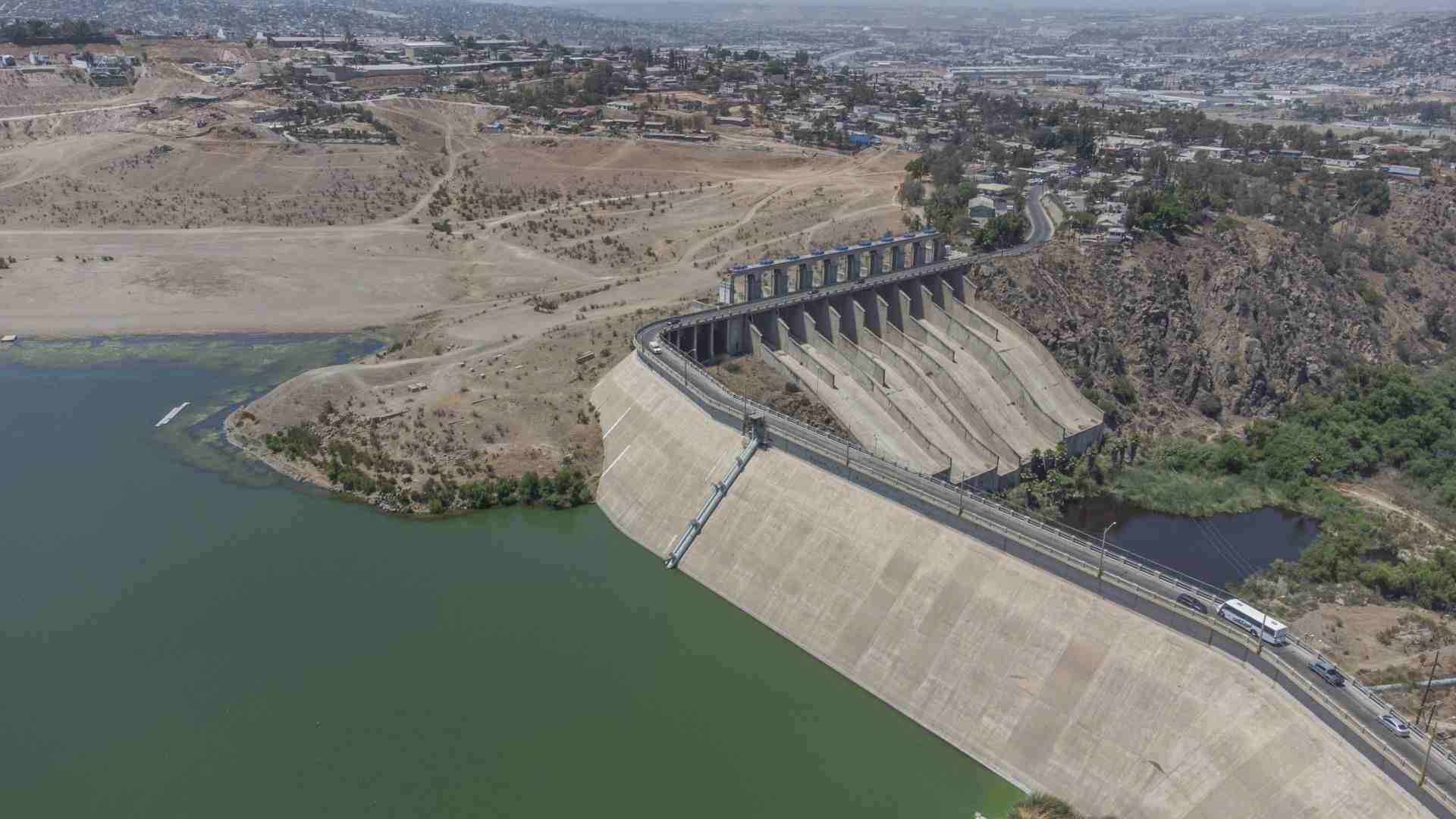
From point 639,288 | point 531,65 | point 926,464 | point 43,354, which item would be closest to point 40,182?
point 43,354

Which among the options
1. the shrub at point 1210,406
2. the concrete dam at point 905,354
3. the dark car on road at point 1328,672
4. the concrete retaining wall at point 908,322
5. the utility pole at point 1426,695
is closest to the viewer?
the dark car on road at point 1328,672

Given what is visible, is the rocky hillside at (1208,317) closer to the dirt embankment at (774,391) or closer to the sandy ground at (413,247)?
the dirt embankment at (774,391)

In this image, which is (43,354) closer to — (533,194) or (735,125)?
(533,194)

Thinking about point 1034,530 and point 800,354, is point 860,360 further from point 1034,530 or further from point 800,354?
point 1034,530

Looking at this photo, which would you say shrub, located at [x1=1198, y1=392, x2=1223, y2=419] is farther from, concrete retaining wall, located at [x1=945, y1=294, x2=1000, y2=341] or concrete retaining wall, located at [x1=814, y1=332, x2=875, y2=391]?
concrete retaining wall, located at [x1=814, y1=332, x2=875, y2=391]

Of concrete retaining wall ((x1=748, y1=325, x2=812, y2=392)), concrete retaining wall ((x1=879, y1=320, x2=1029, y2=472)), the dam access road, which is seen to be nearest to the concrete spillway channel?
the dam access road

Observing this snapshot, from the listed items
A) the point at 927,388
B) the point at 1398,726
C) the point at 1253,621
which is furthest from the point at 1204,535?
the point at 1398,726

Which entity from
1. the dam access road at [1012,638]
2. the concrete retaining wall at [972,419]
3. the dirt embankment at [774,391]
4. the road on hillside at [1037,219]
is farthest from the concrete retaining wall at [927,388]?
the road on hillside at [1037,219]
